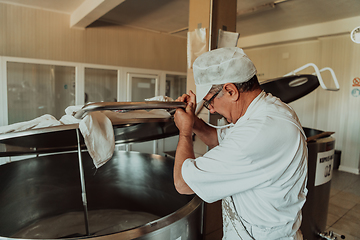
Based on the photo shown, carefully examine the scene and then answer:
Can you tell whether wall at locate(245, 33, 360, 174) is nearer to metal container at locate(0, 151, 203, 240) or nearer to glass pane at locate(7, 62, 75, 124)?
metal container at locate(0, 151, 203, 240)

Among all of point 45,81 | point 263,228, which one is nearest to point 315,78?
point 263,228

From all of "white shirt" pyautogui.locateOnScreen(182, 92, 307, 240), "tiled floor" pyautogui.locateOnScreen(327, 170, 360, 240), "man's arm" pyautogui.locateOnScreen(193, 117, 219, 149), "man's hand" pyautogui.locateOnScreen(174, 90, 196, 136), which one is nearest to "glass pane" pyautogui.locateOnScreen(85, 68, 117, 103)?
"man's arm" pyautogui.locateOnScreen(193, 117, 219, 149)

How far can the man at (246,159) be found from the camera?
2.84 feet

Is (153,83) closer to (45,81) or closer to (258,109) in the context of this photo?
(45,81)

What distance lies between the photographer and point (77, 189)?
202cm

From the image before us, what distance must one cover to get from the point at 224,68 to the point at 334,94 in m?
5.92

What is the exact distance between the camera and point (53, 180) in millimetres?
1921

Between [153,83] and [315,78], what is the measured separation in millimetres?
4403

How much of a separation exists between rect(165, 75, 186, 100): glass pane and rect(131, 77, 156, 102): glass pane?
1.47 feet

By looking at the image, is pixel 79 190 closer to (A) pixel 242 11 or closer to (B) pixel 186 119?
(B) pixel 186 119

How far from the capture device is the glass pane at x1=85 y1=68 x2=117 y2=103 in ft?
17.6

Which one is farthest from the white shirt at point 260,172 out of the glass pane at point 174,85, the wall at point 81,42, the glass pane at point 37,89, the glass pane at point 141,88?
the glass pane at point 174,85

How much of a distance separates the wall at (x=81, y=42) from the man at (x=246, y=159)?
5.09 meters

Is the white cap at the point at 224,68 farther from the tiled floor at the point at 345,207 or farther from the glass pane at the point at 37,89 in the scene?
the glass pane at the point at 37,89
